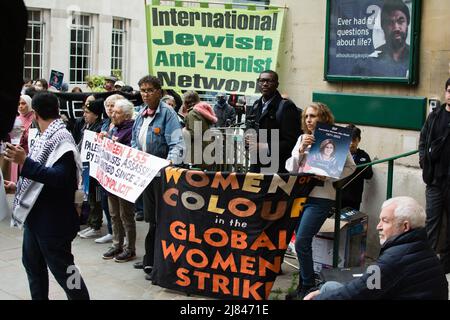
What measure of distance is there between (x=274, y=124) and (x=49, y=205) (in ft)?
9.05

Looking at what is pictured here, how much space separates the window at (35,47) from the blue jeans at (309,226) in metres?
22.8

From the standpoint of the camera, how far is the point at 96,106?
25.2 feet

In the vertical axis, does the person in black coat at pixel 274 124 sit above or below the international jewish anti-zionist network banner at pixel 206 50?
below

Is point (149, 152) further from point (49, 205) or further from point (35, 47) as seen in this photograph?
point (35, 47)

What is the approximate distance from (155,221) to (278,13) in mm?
3452

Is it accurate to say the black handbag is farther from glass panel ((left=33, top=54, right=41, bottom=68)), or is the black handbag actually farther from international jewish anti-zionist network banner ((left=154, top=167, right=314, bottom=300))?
glass panel ((left=33, top=54, right=41, bottom=68))

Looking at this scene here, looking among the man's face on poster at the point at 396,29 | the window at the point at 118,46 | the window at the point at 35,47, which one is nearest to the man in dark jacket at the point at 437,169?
the man's face on poster at the point at 396,29

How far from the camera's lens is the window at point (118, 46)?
29.2 metres

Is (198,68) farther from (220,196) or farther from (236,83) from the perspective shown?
(220,196)

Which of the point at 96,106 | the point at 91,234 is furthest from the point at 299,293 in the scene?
the point at 96,106

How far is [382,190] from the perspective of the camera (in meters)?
6.79

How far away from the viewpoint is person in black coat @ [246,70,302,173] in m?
6.36

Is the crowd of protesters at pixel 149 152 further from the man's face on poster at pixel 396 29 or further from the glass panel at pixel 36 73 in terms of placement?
the glass panel at pixel 36 73
